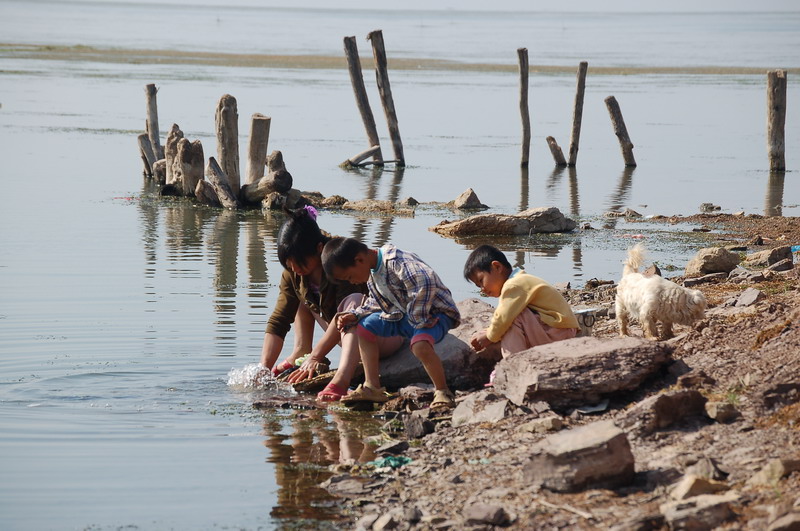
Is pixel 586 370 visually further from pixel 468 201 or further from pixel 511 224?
pixel 468 201

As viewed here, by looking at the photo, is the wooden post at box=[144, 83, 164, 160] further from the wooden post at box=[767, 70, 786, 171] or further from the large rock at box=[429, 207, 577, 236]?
the wooden post at box=[767, 70, 786, 171]

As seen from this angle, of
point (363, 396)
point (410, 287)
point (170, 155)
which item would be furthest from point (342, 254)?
point (170, 155)

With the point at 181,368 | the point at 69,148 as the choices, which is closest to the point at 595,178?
the point at 69,148

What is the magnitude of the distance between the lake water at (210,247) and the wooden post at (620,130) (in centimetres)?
53

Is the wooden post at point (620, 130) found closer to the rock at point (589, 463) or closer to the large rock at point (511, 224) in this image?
the large rock at point (511, 224)

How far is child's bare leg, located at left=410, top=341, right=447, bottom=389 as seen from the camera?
687cm

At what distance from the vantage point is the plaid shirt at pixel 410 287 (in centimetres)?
685

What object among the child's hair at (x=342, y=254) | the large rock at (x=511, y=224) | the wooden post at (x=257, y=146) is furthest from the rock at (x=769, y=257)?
the wooden post at (x=257, y=146)

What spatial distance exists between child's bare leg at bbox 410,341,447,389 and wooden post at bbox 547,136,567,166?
16.5 meters

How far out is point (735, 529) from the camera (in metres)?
4.21

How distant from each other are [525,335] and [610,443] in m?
2.19

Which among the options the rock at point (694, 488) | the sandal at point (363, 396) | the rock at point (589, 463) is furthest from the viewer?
the sandal at point (363, 396)

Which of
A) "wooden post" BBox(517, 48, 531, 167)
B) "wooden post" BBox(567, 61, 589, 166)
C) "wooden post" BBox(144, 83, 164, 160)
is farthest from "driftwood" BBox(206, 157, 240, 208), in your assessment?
"wooden post" BBox(567, 61, 589, 166)

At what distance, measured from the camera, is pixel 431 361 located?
22.6 feet
